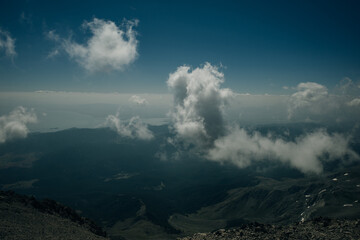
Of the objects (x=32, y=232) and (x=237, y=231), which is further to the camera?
(x=237, y=231)

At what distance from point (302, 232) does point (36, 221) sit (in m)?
78.3

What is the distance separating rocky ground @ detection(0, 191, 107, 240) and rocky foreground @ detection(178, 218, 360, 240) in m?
39.7

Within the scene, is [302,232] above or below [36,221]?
below

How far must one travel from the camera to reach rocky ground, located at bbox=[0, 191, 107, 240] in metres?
53.1

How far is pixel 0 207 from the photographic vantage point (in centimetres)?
6456

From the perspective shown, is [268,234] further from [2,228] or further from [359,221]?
[2,228]

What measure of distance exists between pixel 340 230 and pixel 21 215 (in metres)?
92.5

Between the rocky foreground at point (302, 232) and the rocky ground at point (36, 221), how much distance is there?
1562 inches

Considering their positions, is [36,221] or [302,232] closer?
[302,232]

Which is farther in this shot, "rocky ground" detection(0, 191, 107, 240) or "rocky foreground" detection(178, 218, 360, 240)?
"rocky foreground" detection(178, 218, 360, 240)

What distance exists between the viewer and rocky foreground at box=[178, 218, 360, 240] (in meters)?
55.2

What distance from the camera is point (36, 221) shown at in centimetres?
6425

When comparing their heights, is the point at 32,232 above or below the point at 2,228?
below

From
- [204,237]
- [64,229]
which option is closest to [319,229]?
[204,237]
